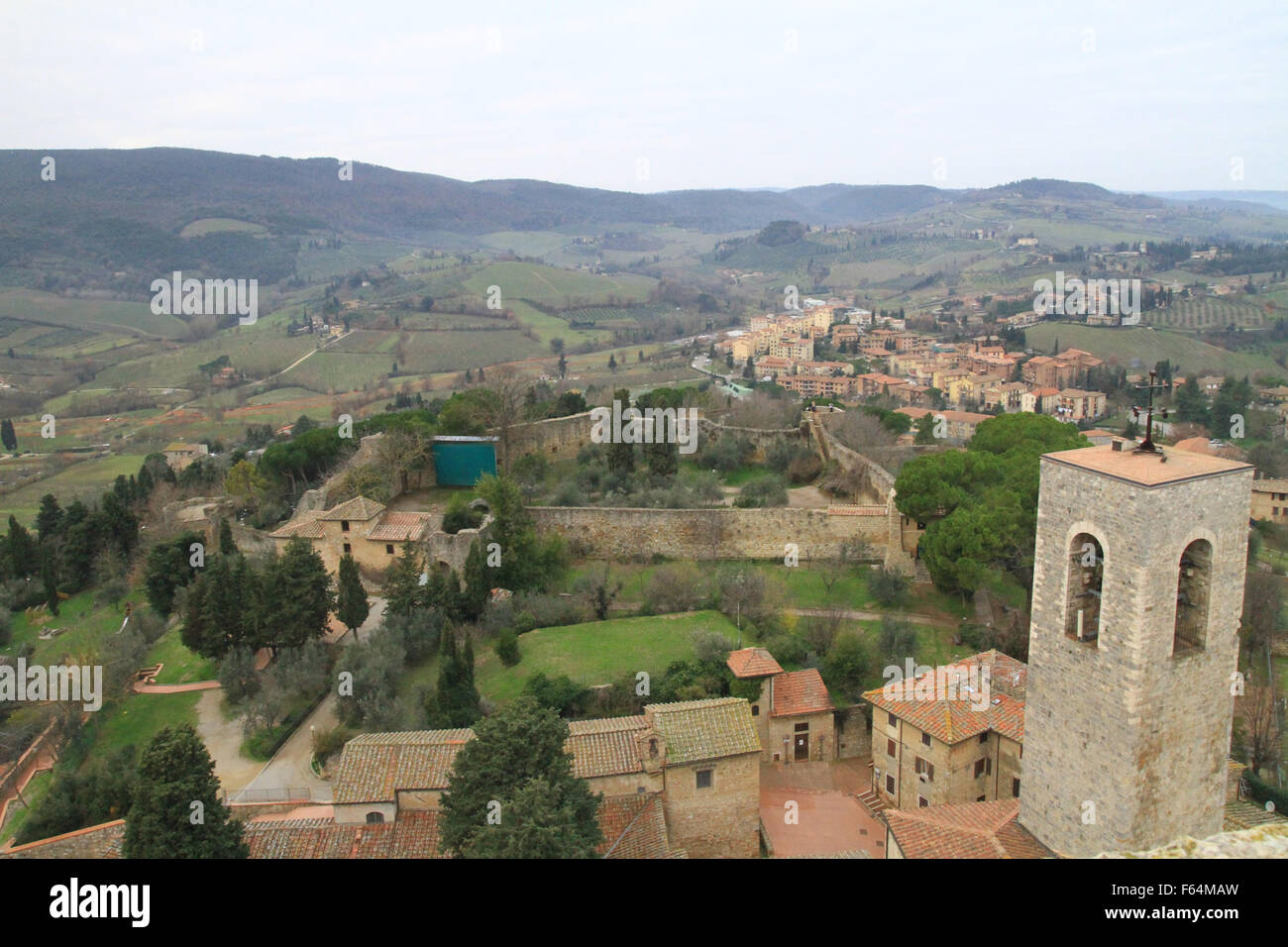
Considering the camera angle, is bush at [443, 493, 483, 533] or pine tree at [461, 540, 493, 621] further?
bush at [443, 493, 483, 533]

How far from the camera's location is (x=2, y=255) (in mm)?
83750

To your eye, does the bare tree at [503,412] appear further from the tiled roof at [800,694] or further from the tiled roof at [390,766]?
the tiled roof at [390,766]

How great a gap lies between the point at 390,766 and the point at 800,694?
22.9 feet

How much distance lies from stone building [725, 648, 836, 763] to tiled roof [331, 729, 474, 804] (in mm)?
5097

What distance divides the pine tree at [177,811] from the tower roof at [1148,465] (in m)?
10.4

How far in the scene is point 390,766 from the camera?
42.0ft

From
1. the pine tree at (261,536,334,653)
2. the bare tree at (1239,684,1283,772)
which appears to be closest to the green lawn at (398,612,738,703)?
the pine tree at (261,536,334,653)

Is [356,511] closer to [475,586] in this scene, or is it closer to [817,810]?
[475,586]

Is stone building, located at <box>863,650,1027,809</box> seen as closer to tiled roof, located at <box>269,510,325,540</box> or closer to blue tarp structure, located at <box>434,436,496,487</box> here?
tiled roof, located at <box>269,510,325,540</box>

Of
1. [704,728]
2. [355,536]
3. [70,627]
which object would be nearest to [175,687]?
[355,536]

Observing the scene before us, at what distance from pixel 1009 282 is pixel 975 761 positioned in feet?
363

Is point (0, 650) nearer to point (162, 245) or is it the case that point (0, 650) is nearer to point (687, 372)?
point (687, 372)

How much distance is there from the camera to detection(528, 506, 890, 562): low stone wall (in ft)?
69.9
